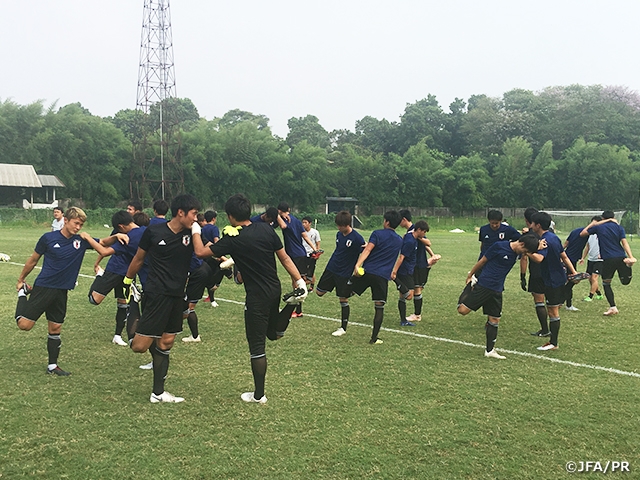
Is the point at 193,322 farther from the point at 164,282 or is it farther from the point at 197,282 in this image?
the point at 164,282

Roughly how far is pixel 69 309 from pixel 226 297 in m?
3.22

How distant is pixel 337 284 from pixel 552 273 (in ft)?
10.2

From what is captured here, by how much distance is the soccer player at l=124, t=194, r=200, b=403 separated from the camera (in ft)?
18.2

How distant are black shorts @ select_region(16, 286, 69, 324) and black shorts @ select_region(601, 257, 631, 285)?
30.6ft

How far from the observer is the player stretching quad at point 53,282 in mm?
6410

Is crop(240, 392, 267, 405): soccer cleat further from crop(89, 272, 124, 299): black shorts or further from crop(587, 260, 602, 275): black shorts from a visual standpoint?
crop(587, 260, 602, 275): black shorts

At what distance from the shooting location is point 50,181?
172 feet

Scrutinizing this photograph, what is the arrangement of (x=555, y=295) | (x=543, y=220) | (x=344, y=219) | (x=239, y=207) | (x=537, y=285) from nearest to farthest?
1. (x=239, y=207)
2. (x=555, y=295)
3. (x=543, y=220)
4. (x=537, y=285)
5. (x=344, y=219)

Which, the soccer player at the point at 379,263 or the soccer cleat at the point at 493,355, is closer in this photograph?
the soccer cleat at the point at 493,355

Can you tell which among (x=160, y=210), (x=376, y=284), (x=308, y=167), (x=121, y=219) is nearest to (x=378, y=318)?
(x=376, y=284)

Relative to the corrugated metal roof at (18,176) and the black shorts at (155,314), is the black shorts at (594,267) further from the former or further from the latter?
the corrugated metal roof at (18,176)

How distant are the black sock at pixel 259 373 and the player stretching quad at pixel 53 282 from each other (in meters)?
2.43

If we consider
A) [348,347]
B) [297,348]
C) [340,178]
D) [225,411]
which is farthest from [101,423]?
[340,178]

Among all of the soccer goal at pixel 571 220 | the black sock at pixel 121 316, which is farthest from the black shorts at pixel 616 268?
the soccer goal at pixel 571 220
